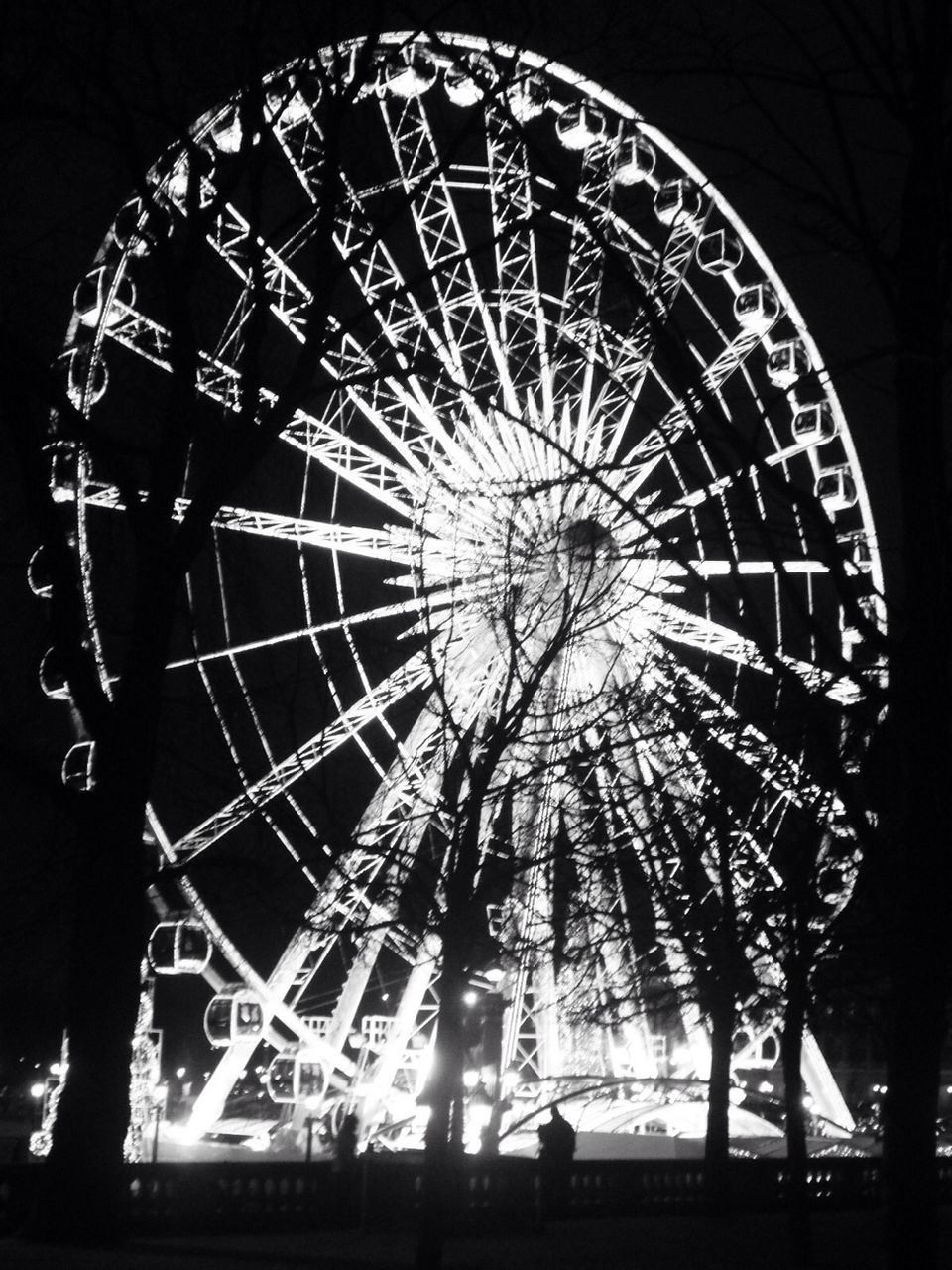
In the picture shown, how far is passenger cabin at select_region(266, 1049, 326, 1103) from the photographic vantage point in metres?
27.1

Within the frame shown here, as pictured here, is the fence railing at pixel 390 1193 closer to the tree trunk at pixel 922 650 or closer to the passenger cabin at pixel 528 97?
the passenger cabin at pixel 528 97

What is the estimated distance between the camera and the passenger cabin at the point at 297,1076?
1067 inches

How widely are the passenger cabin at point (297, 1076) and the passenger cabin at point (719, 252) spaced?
13008 millimetres

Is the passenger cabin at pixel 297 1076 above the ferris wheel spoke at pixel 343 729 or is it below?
below

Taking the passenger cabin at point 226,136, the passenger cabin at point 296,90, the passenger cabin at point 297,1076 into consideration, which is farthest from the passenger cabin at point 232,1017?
the passenger cabin at point 296,90

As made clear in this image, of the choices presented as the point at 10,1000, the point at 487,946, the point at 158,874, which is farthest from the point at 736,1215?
the point at 10,1000

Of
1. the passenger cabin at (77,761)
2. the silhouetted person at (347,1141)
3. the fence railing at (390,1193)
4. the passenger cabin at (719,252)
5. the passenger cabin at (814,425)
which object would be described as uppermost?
the passenger cabin at (719,252)

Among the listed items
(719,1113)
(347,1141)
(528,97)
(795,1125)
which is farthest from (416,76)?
(795,1125)

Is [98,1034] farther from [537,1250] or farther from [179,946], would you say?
[179,946]

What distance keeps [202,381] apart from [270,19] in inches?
363

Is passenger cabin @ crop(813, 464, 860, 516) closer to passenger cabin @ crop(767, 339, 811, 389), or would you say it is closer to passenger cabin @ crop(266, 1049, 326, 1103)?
passenger cabin @ crop(767, 339, 811, 389)

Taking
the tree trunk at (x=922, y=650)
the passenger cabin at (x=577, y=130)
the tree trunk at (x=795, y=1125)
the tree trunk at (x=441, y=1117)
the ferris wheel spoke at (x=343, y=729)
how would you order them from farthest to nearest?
1. the passenger cabin at (x=577, y=130)
2. the ferris wheel spoke at (x=343, y=729)
3. the tree trunk at (x=795, y=1125)
4. the tree trunk at (x=441, y=1117)
5. the tree trunk at (x=922, y=650)

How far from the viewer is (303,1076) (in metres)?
28.2

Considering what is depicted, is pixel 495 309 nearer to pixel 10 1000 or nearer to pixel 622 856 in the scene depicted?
pixel 622 856
